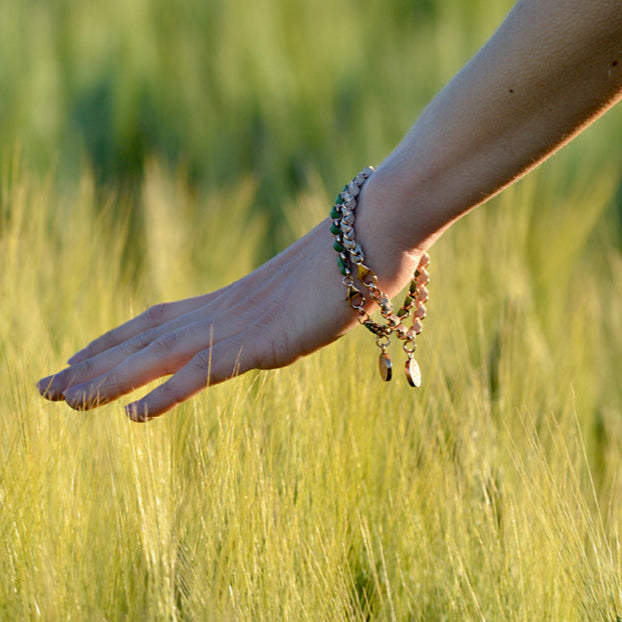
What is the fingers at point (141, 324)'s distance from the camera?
103 centimetres

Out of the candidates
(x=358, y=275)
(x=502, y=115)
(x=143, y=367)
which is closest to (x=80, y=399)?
(x=143, y=367)

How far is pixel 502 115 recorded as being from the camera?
0.84m

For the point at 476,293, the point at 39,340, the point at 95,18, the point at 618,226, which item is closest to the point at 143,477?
the point at 39,340

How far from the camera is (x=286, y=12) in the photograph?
3.62m

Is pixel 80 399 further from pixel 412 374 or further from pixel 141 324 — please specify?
pixel 412 374

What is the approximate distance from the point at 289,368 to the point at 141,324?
0.76 feet

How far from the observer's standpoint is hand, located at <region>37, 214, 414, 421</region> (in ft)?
3.03

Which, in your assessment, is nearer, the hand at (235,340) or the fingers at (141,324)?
the hand at (235,340)

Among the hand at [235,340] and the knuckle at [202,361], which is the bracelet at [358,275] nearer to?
the hand at [235,340]

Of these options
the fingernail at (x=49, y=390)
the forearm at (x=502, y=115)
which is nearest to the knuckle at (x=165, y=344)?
the fingernail at (x=49, y=390)

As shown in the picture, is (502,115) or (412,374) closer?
(502,115)

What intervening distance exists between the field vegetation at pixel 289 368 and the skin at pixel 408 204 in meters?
0.06

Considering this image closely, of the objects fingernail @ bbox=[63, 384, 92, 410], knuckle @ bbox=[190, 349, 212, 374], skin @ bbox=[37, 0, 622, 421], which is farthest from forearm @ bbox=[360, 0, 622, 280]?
fingernail @ bbox=[63, 384, 92, 410]

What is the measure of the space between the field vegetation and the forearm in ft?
0.80
